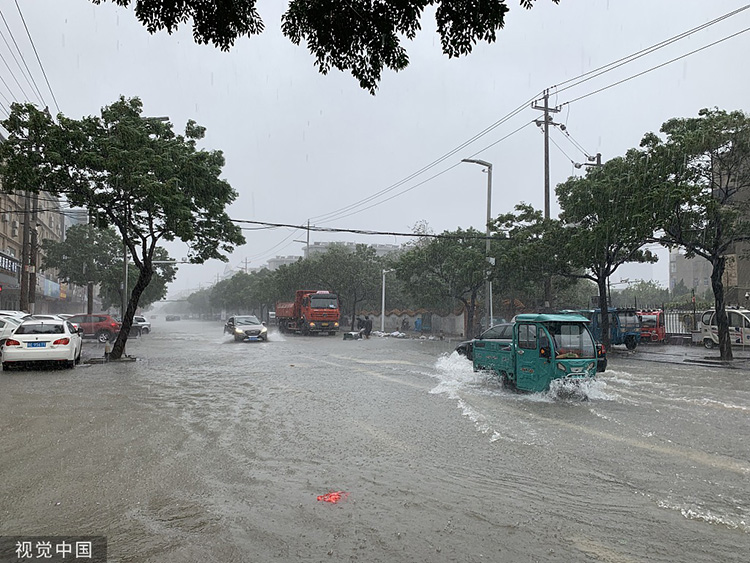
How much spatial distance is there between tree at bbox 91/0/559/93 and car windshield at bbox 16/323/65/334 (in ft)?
51.1

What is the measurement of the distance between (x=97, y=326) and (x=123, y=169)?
18.0 m

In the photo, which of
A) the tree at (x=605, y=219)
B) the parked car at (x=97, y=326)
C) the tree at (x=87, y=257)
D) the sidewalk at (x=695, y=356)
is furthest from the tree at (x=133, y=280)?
the sidewalk at (x=695, y=356)

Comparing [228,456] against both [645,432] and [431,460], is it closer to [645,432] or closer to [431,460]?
[431,460]

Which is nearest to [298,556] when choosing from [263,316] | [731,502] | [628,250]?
[731,502]

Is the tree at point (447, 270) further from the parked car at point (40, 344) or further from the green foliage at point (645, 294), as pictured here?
the green foliage at point (645, 294)

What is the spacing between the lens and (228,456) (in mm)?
6734

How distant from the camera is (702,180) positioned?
20219 mm

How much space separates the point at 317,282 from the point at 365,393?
144 feet

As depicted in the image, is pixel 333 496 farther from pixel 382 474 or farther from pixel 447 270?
pixel 447 270

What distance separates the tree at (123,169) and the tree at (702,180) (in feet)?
50.1

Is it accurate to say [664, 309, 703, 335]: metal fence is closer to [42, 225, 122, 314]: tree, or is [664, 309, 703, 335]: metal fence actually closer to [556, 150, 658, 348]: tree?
[556, 150, 658, 348]: tree

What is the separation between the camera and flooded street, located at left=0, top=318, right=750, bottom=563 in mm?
4227

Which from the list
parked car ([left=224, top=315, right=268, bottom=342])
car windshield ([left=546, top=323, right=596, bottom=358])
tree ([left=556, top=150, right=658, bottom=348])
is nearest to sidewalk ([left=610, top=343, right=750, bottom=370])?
tree ([left=556, top=150, right=658, bottom=348])

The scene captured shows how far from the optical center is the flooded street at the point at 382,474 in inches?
166
